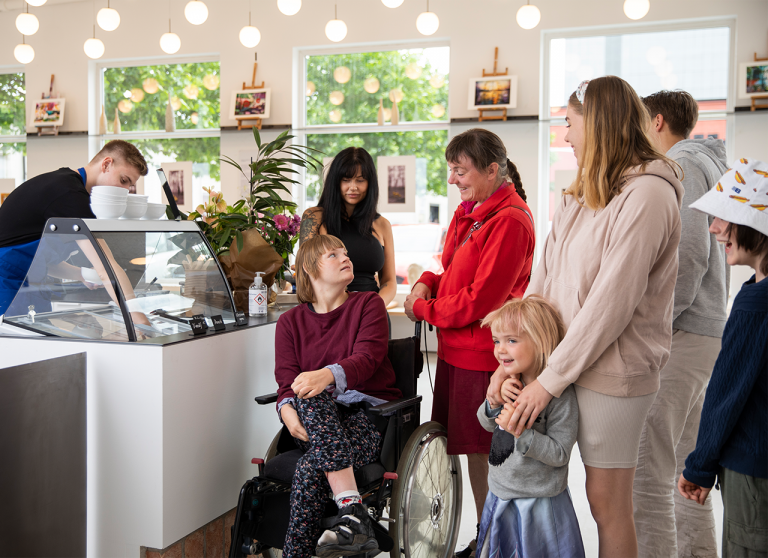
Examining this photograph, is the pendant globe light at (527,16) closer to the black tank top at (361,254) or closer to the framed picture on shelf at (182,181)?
the black tank top at (361,254)

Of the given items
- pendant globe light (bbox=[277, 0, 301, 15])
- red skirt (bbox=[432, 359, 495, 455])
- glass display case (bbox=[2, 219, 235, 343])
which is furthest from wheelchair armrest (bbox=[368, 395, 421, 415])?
pendant globe light (bbox=[277, 0, 301, 15])

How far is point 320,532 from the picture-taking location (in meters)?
1.82

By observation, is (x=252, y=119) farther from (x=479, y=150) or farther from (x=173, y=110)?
(x=479, y=150)

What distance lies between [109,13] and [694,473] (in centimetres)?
509

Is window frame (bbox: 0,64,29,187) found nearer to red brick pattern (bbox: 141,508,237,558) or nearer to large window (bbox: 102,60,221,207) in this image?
large window (bbox: 102,60,221,207)

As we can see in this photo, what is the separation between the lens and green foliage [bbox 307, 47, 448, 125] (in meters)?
6.63

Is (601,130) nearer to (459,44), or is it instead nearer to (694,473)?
(694,473)

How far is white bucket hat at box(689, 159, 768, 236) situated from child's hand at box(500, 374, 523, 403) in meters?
0.60

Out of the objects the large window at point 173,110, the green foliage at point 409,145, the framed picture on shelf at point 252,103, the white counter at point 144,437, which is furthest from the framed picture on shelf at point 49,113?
the white counter at point 144,437

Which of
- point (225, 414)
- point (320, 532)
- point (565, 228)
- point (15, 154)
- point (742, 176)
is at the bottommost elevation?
point (320, 532)

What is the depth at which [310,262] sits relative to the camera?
222 cm

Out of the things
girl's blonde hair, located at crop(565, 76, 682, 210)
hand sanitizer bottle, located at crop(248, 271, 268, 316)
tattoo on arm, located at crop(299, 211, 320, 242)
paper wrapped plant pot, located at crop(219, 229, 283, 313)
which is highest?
girl's blonde hair, located at crop(565, 76, 682, 210)

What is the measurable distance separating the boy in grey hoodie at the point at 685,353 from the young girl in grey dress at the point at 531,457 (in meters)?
0.44

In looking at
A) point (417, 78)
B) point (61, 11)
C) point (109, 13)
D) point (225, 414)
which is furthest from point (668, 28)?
point (61, 11)
